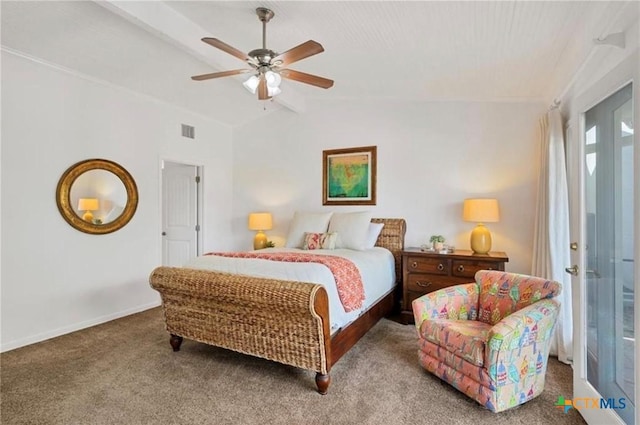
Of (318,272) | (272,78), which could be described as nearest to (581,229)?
(318,272)

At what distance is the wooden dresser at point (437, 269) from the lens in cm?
335

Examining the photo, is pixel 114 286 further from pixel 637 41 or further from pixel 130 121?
pixel 637 41

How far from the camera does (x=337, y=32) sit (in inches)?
109

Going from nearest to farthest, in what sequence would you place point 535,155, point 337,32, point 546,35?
1. point 546,35
2. point 337,32
3. point 535,155

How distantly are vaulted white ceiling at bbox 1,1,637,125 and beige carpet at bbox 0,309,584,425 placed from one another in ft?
7.89

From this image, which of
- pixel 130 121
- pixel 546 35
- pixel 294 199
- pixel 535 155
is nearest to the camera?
pixel 546 35

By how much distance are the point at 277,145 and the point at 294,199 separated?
0.94m

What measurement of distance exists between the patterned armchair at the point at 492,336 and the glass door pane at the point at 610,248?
0.25 m

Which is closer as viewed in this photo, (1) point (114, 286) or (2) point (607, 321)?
(2) point (607, 321)

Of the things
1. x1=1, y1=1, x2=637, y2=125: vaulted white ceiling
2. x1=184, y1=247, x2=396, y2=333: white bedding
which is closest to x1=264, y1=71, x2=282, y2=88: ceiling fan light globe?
x1=1, y1=1, x2=637, y2=125: vaulted white ceiling

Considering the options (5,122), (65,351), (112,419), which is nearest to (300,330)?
(112,419)

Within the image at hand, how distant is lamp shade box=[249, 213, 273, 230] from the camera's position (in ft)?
16.1

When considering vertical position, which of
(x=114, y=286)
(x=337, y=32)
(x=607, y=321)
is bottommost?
(x=114, y=286)

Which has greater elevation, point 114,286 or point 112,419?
point 114,286
